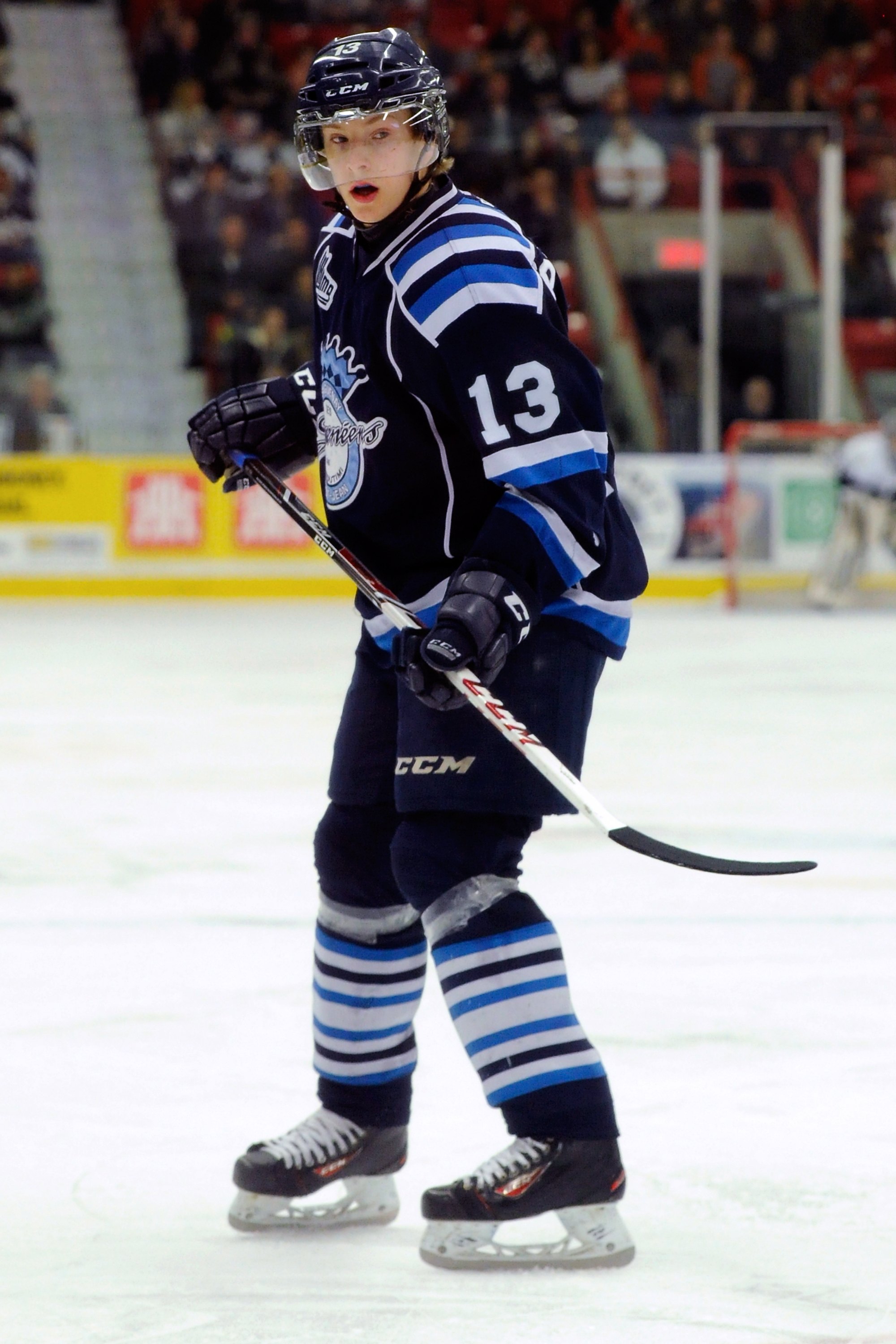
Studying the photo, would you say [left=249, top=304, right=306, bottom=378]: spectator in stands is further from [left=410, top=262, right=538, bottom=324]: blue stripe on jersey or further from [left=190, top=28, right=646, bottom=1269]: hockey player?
[left=410, top=262, right=538, bottom=324]: blue stripe on jersey

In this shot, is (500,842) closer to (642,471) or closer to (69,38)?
(642,471)

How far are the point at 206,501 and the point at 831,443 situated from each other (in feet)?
10.7

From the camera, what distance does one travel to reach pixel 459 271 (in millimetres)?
1921

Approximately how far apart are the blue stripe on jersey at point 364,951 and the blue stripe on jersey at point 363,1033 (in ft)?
0.15

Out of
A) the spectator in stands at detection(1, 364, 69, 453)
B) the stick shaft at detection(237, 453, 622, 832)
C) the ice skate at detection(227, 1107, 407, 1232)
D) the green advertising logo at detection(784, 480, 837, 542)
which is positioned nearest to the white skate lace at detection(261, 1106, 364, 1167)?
the ice skate at detection(227, 1107, 407, 1232)

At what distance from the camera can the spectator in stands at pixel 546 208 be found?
12.4 meters

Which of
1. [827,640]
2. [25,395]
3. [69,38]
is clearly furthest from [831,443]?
[69,38]

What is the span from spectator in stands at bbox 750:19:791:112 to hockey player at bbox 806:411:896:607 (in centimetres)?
459

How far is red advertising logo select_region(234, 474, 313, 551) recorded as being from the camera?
10.6 metres

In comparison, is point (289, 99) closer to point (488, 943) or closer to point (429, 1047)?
point (429, 1047)

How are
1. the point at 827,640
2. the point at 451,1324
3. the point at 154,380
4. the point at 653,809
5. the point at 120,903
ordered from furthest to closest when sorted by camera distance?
the point at 154,380 → the point at 827,640 → the point at 653,809 → the point at 120,903 → the point at 451,1324

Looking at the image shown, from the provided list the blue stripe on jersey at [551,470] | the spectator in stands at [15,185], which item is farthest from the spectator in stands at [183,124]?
the blue stripe on jersey at [551,470]

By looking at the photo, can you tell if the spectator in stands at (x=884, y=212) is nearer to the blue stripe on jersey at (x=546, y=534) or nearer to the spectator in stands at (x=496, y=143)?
the spectator in stands at (x=496, y=143)

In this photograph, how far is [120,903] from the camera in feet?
11.8
